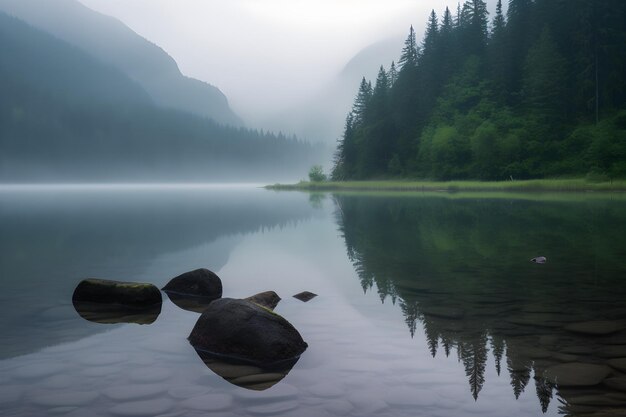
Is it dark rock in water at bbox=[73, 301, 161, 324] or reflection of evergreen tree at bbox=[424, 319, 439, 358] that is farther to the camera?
dark rock in water at bbox=[73, 301, 161, 324]

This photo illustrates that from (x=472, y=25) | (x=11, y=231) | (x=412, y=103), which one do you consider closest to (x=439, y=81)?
(x=412, y=103)

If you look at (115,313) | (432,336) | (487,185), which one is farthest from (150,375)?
(487,185)

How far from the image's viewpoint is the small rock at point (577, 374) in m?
7.42

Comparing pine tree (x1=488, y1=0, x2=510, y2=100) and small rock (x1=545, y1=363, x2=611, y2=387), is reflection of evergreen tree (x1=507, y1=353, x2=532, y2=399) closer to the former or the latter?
small rock (x1=545, y1=363, x2=611, y2=387)

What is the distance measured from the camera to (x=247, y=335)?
9203 mm

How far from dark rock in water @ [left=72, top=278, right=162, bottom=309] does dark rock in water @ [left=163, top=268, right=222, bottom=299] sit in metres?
1.44

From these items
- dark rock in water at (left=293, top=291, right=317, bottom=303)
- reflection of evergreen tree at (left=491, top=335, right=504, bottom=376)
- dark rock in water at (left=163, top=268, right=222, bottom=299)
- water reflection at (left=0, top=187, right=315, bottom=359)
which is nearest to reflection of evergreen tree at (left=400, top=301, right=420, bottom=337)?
reflection of evergreen tree at (left=491, top=335, right=504, bottom=376)

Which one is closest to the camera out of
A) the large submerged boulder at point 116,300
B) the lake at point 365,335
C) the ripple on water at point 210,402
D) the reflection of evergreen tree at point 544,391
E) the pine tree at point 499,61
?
the reflection of evergreen tree at point 544,391

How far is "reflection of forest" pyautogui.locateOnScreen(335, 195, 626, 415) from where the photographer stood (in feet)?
25.6

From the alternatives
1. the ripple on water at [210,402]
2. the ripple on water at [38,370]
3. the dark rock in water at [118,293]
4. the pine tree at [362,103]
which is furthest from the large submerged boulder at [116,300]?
the pine tree at [362,103]

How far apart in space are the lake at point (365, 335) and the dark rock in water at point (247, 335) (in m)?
0.39

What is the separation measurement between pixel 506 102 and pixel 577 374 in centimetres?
10953

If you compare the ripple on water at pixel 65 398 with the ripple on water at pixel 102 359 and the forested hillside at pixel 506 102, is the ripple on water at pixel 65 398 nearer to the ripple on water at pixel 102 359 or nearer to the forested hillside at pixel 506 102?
the ripple on water at pixel 102 359

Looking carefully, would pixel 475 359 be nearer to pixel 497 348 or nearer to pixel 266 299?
pixel 497 348
